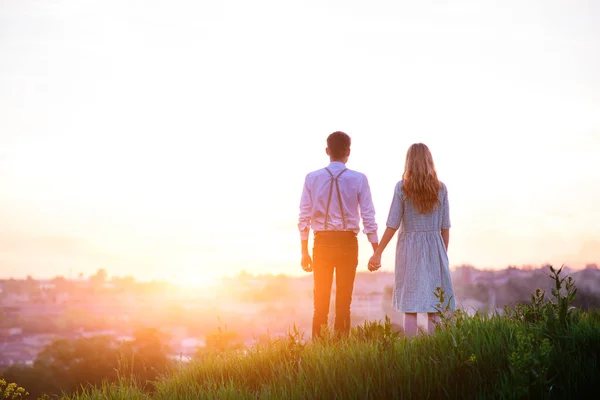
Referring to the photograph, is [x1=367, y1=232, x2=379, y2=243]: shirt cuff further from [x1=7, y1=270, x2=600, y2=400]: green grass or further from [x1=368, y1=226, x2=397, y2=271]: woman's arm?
[x1=7, y1=270, x2=600, y2=400]: green grass

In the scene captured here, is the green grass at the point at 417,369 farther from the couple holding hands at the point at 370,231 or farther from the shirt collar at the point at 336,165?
the shirt collar at the point at 336,165

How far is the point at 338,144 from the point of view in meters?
7.27

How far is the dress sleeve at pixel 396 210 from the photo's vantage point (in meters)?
7.23

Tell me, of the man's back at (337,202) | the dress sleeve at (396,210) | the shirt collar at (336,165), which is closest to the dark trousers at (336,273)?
the man's back at (337,202)

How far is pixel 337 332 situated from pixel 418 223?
1681 mm

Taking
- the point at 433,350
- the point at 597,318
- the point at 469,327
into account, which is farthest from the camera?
the point at 597,318

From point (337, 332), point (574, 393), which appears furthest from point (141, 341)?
point (574, 393)

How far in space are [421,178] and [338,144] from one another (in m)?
1.11

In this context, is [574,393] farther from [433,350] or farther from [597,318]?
[597,318]

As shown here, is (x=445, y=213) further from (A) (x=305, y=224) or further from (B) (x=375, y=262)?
(A) (x=305, y=224)

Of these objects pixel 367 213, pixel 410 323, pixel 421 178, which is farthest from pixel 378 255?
pixel 421 178

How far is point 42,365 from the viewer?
1481 inches

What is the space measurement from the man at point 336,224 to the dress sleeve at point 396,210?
22 cm

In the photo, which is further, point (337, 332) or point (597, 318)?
point (337, 332)
